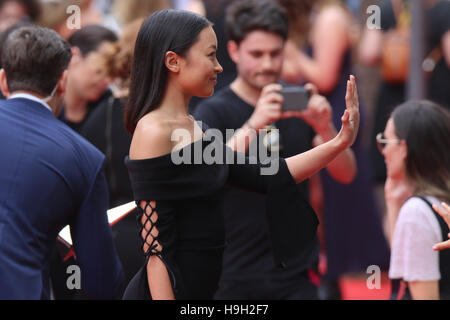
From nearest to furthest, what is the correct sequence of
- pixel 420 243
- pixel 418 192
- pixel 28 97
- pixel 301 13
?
pixel 28 97 < pixel 420 243 < pixel 418 192 < pixel 301 13

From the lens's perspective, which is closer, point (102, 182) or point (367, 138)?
point (102, 182)

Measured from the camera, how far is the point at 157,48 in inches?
88.2

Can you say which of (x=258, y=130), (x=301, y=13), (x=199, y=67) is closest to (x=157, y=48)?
(x=199, y=67)

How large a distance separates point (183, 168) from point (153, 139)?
0.11m

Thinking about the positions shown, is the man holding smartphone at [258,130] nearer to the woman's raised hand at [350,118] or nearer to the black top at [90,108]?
the woman's raised hand at [350,118]

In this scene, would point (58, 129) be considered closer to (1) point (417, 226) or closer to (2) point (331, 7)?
(1) point (417, 226)

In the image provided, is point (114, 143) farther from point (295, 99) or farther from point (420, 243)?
point (420, 243)

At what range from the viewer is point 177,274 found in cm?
225

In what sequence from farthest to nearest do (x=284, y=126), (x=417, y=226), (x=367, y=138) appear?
1. (x=367, y=138)
2. (x=284, y=126)
3. (x=417, y=226)

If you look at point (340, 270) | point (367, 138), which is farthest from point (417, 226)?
point (367, 138)

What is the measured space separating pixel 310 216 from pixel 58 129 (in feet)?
2.76

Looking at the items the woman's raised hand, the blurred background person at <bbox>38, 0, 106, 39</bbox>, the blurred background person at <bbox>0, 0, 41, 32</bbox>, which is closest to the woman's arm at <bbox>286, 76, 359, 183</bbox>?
the woman's raised hand

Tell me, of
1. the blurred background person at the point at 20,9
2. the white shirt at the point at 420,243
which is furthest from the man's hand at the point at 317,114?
the blurred background person at the point at 20,9

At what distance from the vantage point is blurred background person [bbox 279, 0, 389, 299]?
16.3 feet
